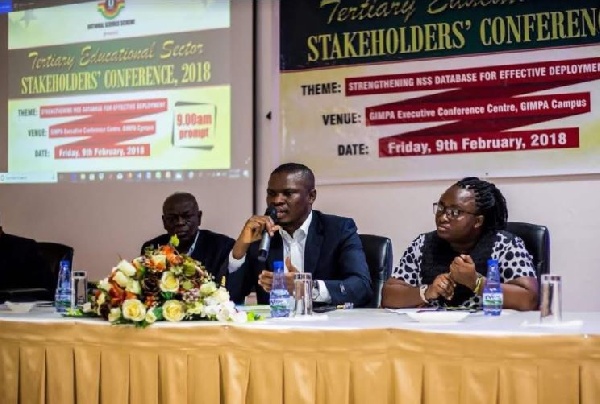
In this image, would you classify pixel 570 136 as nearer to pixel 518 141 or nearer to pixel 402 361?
pixel 518 141

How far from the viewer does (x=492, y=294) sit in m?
2.55

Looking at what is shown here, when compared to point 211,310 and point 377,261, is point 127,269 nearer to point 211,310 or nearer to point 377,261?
point 211,310

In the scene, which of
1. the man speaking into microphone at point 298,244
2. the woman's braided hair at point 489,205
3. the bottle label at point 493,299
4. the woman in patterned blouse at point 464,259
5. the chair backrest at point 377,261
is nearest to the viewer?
the bottle label at point 493,299

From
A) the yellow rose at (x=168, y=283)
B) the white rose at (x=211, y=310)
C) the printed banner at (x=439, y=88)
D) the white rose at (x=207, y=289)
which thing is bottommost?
the white rose at (x=211, y=310)

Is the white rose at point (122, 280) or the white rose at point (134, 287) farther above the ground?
the white rose at point (122, 280)

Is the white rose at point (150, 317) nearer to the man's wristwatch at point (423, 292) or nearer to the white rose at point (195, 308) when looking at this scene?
the white rose at point (195, 308)

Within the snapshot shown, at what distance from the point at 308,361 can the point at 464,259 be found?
29.0 inches

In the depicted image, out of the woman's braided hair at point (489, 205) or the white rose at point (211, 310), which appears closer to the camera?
the white rose at point (211, 310)

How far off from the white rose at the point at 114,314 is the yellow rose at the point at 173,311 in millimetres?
132

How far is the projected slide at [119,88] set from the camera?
4684 mm

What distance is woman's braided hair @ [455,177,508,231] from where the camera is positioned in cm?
303

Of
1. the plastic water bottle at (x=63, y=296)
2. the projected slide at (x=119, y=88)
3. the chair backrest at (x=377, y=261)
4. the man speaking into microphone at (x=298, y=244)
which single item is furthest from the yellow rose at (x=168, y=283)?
the projected slide at (x=119, y=88)

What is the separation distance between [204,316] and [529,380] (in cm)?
94

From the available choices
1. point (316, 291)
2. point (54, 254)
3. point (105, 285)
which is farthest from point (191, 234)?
point (105, 285)
